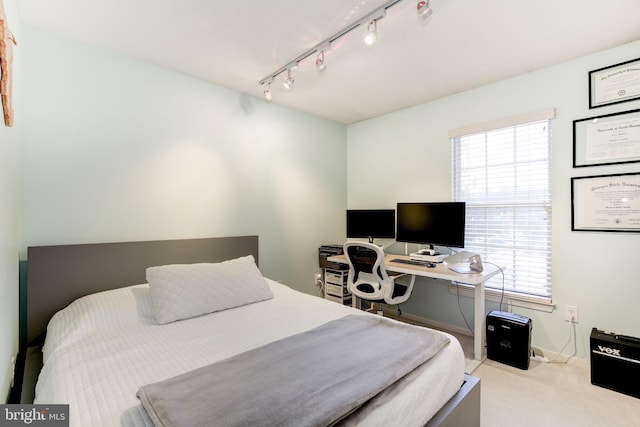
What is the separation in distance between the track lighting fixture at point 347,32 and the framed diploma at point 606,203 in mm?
1875

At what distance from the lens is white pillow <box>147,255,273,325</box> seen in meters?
1.80

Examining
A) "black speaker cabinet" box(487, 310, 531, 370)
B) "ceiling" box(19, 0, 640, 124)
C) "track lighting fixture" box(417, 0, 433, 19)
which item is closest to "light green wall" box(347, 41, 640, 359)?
"ceiling" box(19, 0, 640, 124)

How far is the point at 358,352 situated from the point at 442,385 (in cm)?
Result: 39

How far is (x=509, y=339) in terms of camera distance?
234cm

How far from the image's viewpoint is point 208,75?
2592 millimetres

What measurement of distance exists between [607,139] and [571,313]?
4.56ft

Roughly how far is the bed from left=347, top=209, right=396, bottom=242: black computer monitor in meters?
1.47

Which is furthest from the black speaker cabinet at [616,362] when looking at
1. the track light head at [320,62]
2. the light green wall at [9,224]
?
the light green wall at [9,224]

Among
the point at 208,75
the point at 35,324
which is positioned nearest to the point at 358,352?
the point at 35,324

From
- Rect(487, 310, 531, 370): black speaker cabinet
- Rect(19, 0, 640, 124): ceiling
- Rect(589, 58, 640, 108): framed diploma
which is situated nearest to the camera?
Rect(19, 0, 640, 124): ceiling

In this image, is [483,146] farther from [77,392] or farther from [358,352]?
[77,392]
